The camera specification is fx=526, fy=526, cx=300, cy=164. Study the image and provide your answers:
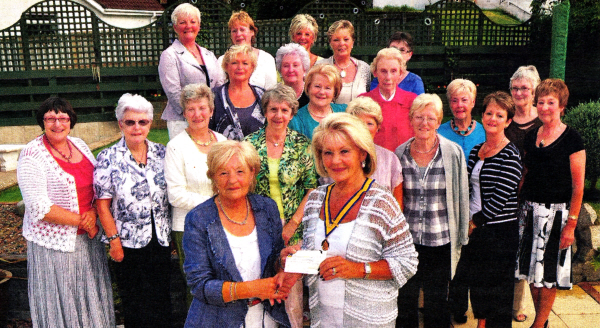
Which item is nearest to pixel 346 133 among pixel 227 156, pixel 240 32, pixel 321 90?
pixel 227 156

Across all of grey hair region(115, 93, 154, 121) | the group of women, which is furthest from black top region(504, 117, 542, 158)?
grey hair region(115, 93, 154, 121)

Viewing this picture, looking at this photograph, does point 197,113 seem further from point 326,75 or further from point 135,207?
point 326,75

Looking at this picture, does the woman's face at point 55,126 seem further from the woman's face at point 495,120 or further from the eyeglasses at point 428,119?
the woman's face at point 495,120

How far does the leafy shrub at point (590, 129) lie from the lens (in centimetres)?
554

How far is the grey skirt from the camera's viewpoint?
3.77 metres

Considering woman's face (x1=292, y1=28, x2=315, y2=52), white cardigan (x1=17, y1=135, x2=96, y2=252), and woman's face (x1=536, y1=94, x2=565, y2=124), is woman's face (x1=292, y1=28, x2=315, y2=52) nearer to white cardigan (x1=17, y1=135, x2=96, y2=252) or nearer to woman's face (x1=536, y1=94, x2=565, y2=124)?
woman's face (x1=536, y1=94, x2=565, y2=124)

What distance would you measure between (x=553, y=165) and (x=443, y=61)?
7.65 meters

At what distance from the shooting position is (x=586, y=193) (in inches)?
234

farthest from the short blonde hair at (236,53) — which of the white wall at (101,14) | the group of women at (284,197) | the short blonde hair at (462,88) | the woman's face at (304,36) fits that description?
the white wall at (101,14)

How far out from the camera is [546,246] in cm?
425

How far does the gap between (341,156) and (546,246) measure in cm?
247

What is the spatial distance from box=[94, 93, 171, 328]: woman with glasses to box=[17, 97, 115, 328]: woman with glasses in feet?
0.54

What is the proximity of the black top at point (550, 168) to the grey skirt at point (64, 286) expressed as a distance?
11.3ft

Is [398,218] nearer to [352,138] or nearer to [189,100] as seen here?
[352,138]
